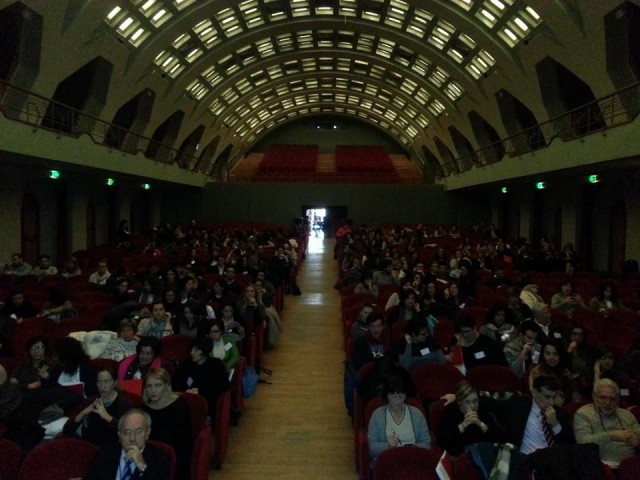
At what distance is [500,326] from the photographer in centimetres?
700

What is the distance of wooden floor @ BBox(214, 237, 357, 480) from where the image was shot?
545cm

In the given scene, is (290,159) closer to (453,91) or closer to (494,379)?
(453,91)

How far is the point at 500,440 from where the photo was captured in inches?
163

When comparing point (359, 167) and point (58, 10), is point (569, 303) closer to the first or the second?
point (58, 10)

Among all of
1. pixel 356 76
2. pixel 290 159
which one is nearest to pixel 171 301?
pixel 356 76

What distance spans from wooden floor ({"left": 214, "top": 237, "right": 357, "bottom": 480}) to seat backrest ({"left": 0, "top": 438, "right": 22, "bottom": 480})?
6.72ft

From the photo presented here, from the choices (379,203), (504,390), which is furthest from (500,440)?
(379,203)

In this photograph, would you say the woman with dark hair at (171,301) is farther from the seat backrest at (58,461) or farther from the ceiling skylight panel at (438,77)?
the ceiling skylight panel at (438,77)

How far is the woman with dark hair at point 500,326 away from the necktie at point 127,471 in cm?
424

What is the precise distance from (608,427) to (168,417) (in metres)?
3.32

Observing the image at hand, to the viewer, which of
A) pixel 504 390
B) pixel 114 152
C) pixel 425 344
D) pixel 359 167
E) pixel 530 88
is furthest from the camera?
pixel 359 167

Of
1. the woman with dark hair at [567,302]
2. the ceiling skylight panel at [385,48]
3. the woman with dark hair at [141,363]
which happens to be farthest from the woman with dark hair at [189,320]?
the ceiling skylight panel at [385,48]

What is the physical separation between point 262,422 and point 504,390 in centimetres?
288

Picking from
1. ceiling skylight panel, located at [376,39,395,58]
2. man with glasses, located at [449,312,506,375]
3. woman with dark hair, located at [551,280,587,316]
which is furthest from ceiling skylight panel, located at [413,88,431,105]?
man with glasses, located at [449,312,506,375]
